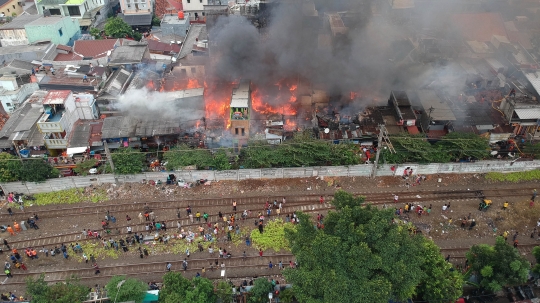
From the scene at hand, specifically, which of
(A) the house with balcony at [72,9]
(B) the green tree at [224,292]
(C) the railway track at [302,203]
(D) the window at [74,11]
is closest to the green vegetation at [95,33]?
(A) the house with balcony at [72,9]

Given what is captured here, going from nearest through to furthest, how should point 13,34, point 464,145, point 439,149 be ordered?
point 464,145 → point 439,149 → point 13,34

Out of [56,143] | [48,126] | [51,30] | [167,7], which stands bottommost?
[56,143]

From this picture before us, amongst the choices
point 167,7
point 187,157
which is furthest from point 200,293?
point 167,7

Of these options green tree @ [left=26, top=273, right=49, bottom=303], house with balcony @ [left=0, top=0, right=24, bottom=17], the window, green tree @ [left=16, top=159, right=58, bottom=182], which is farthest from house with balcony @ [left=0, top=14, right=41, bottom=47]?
green tree @ [left=26, top=273, right=49, bottom=303]

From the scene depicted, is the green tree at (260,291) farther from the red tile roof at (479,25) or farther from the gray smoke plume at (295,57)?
the red tile roof at (479,25)

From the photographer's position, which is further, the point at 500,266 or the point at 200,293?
the point at 500,266

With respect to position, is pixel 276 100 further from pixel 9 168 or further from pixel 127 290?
pixel 127 290

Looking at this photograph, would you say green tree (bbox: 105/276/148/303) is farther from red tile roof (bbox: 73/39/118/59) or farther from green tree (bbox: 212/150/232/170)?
red tile roof (bbox: 73/39/118/59)
